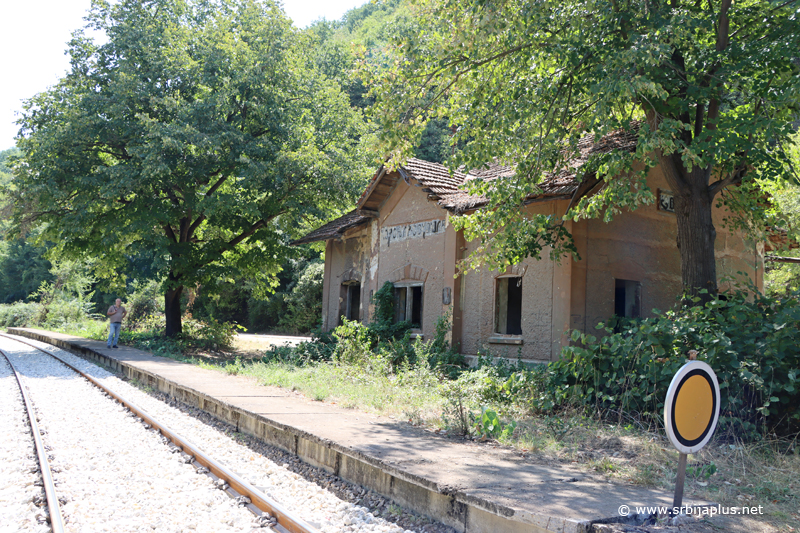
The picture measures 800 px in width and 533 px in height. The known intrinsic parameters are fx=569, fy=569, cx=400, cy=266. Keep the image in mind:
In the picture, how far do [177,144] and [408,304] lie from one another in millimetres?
8411

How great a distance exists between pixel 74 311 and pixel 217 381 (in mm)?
31531

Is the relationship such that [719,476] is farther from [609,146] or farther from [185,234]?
[185,234]

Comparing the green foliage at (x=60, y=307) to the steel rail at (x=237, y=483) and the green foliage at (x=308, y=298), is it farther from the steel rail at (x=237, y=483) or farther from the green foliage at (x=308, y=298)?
the steel rail at (x=237, y=483)

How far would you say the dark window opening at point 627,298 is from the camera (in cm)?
1259

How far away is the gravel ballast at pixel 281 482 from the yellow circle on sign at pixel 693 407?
6.85ft

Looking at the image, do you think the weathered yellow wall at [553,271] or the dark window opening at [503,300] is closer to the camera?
the weathered yellow wall at [553,271]

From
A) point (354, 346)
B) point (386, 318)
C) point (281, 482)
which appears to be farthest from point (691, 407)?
point (386, 318)

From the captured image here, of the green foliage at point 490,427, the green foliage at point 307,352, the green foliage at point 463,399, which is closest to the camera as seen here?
the green foliage at point 490,427

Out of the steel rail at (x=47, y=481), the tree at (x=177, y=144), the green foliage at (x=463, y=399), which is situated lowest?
the steel rail at (x=47, y=481)

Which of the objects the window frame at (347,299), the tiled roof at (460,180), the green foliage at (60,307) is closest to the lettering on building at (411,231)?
the tiled roof at (460,180)

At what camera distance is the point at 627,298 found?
12.7 m

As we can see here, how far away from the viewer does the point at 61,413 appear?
9477 millimetres

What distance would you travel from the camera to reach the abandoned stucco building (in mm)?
11664

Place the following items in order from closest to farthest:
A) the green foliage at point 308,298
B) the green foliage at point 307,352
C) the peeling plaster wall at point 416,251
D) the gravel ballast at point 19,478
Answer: the gravel ballast at point 19,478
the peeling plaster wall at point 416,251
the green foliage at point 307,352
the green foliage at point 308,298
